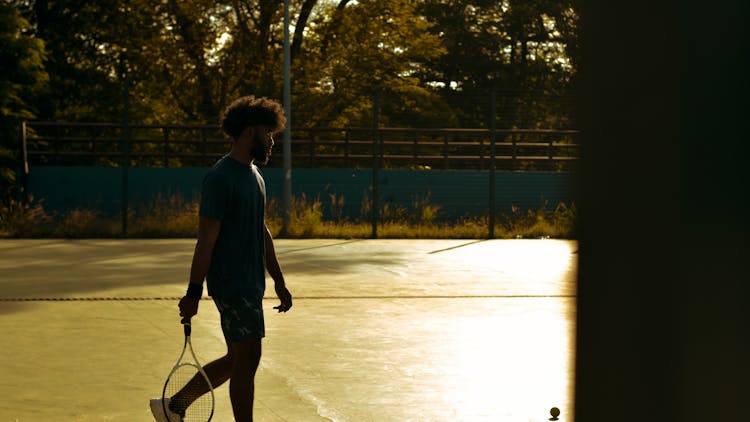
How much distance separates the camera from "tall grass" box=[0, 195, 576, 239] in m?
20.4

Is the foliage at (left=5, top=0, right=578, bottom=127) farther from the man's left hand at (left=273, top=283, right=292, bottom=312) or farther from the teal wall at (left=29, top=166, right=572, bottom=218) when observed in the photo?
the man's left hand at (left=273, top=283, right=292, bottom=312)

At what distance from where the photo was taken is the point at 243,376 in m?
4.84

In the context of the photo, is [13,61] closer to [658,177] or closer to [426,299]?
[426,299]

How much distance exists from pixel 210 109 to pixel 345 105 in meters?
3.71

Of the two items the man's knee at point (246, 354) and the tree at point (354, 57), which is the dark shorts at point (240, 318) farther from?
the tree at point (354, 57)

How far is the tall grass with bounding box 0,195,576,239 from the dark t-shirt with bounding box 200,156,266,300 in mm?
14636

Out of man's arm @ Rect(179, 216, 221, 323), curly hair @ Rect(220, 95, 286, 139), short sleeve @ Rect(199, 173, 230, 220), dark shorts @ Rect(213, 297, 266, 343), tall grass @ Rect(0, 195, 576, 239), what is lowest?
tall grass @ Rect(0, 195, 576, 239)

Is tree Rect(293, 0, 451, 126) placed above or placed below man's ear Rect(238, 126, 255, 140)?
above

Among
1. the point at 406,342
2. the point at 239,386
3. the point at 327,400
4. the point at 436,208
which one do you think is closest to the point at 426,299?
the point at 406,342

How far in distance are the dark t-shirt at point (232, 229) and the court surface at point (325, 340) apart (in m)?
1.18

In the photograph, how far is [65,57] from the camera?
28.0 metres

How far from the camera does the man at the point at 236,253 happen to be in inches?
187

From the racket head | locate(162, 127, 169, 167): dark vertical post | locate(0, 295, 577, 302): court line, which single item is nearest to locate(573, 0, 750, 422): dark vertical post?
the racket head

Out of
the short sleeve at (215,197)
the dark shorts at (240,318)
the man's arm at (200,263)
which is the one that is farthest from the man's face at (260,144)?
the dark shorts at (240,318)
